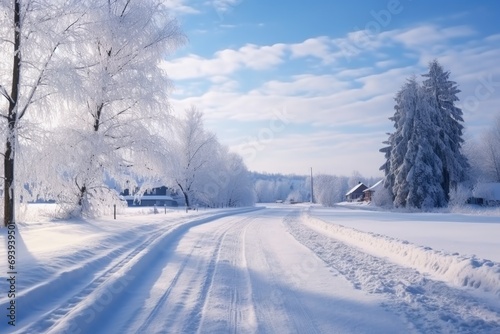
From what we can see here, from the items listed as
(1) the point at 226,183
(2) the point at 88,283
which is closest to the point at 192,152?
(1) the point at 226,183

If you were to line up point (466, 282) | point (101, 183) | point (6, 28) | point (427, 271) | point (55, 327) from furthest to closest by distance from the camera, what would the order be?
1. point (101, 183)
2. point (6, 28)
3. point (427, 271)
4. point (466, 282)
5. point (55, 327)

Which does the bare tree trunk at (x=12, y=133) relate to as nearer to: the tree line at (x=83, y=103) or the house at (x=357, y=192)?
the tree line at (x=83, y=103)

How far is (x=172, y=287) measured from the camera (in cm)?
775

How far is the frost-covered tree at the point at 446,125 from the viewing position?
40.7 meters

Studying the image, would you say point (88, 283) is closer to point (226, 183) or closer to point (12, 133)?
point (12, 133)

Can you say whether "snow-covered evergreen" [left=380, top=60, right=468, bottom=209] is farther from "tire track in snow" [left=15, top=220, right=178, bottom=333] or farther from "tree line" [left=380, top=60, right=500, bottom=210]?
"tire track in snow" [left=15, top=220, right=178, bottom=333]

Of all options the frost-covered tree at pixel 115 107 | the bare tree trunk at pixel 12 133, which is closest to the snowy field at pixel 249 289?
the bare tree trunk at pixel 12 133

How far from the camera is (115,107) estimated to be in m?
21.0

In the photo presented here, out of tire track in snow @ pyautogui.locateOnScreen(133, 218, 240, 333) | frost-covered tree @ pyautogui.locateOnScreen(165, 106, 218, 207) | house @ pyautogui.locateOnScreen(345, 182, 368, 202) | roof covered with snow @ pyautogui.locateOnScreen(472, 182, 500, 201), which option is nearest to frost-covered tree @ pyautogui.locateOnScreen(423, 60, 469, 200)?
roof covered with snow @ pyautogui.locateOnScreen(472, 182, 500, 201)

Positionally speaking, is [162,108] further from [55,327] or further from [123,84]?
[55,327]

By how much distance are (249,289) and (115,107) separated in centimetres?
1625

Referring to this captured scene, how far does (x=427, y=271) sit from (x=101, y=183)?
16703 millimetres

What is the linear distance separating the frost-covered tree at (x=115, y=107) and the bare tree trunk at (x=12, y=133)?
273 centimetres

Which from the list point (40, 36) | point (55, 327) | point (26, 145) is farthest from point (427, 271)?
point (40, 36)
